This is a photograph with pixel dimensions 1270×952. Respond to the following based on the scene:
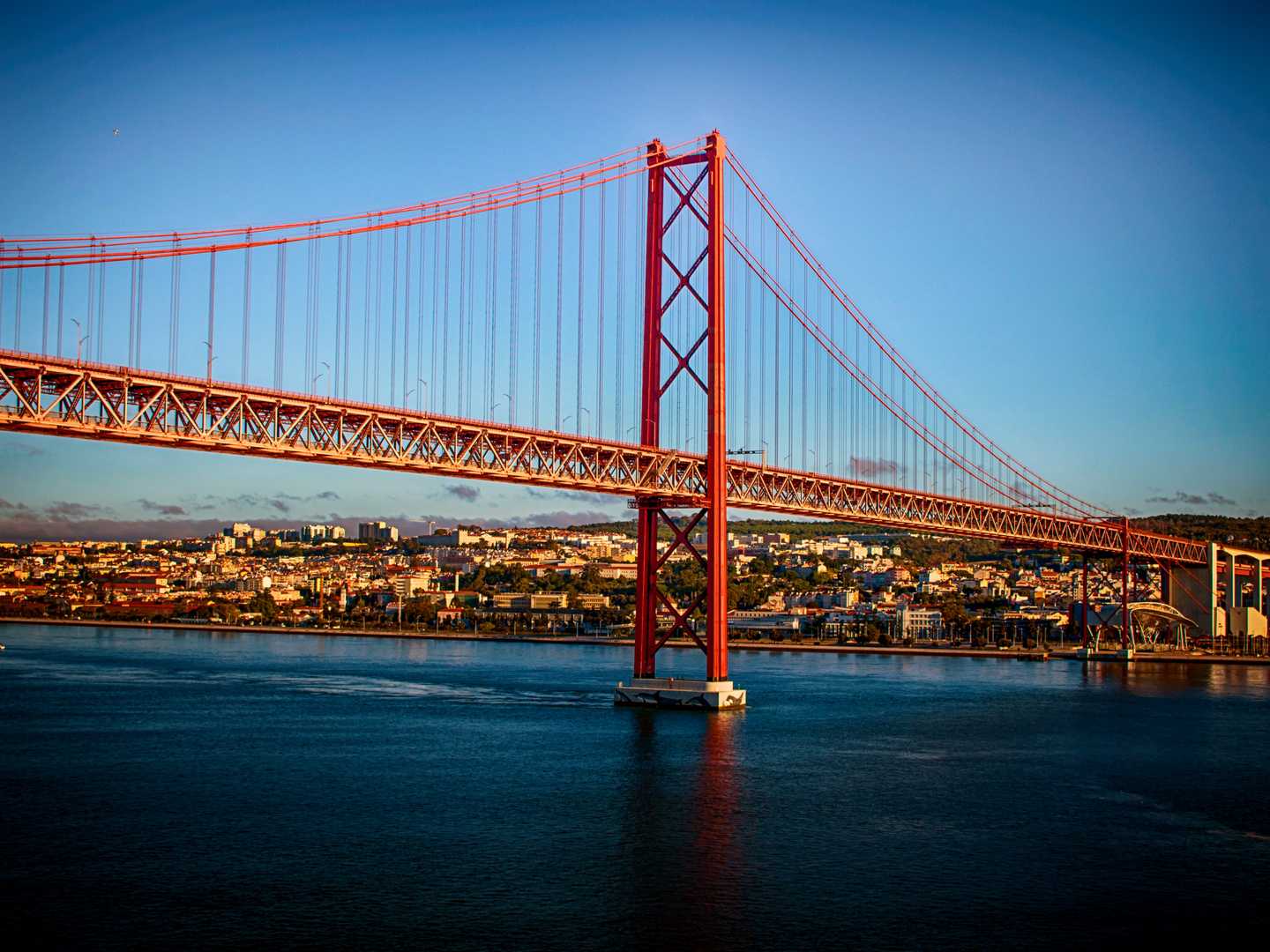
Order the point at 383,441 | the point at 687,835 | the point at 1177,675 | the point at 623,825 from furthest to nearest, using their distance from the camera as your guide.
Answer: the point at 1177,675 < the point at 383,441 < the point at 623,825 < the point at 687,835

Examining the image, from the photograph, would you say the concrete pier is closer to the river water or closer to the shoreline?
the river water

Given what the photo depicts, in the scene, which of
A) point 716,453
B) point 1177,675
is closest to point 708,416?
point 716,453

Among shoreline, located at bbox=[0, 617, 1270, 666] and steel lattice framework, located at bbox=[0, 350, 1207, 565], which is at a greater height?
steel lattice framework, located at bbox=[0, 350, 1207, 565]

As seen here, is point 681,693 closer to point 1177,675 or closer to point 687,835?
point 687,835

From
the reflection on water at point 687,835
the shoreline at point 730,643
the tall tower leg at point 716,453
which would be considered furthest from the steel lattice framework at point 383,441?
the shoreline at point 730,643

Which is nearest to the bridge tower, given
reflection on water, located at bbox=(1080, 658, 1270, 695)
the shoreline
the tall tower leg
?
the tall tower leg

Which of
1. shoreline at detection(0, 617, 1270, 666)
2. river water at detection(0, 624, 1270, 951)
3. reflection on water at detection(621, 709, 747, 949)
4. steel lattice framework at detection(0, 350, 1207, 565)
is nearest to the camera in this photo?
river water at detection(0, 624, 1270, 951)
